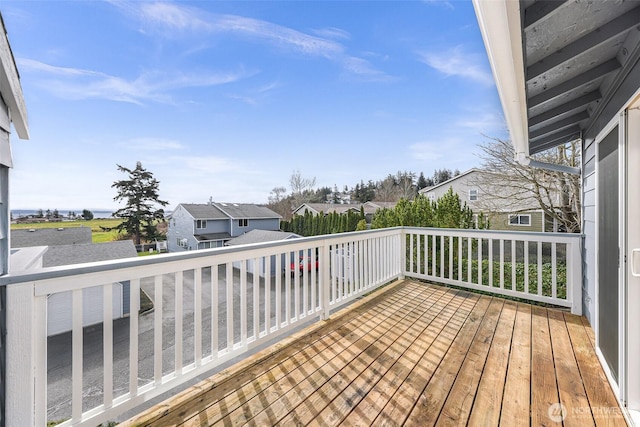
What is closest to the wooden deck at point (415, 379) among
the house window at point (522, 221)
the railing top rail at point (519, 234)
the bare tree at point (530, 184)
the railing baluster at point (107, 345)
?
the railing baluster at point (107, 345)

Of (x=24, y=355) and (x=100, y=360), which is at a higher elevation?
(x=24, y=355)

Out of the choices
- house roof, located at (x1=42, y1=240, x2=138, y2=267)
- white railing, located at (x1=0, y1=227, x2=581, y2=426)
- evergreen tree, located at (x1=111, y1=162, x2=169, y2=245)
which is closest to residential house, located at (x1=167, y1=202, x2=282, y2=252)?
evergreen tree, located at (x1=111, y1=162, x2=169, y2=245)

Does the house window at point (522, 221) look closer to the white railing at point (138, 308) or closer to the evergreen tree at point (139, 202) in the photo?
the white railing at point (138, 308)

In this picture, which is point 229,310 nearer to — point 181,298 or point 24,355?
point 181,298

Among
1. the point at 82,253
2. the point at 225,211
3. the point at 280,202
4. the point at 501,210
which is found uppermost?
the point at 280,202

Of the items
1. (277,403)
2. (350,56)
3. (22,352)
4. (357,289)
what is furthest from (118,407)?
(350,56)

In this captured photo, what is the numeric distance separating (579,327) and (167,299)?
12865 mm

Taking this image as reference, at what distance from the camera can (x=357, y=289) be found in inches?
136

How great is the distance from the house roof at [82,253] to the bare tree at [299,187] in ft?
62.2

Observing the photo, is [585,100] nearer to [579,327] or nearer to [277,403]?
[579,327]

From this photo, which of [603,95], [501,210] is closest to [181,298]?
[603,95]

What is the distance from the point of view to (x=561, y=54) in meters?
1.56
